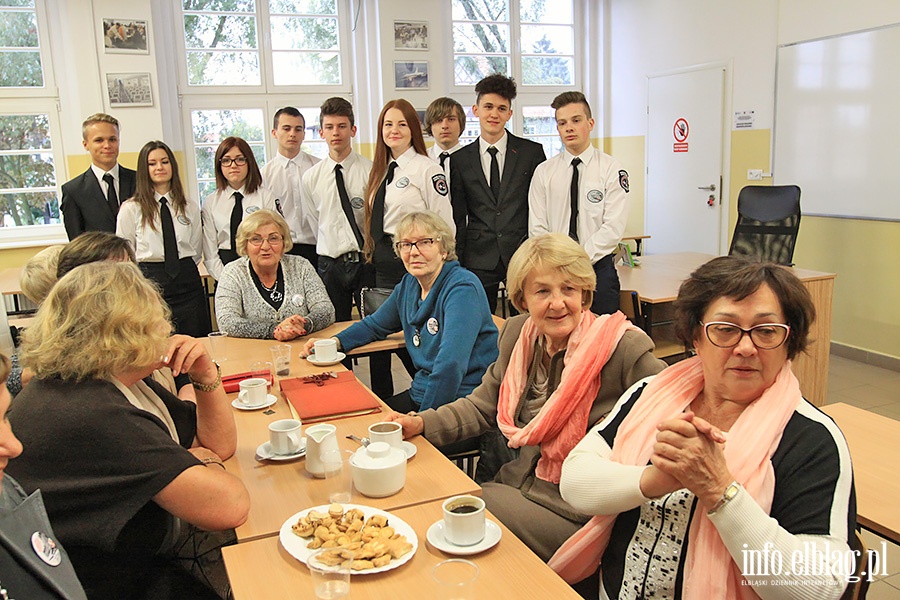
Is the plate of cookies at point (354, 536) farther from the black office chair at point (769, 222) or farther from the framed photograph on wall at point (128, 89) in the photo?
the framed photograph on wall at point (128, 89)

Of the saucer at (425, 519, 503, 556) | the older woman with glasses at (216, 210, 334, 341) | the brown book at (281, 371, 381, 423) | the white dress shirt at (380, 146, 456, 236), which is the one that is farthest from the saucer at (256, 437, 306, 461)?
the white dress shirt at (380, 146, 456, 236)

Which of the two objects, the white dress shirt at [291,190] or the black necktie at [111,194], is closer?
the black necktie at [111,194]

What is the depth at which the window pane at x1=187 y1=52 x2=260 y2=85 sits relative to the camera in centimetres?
689

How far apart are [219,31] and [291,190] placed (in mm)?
3101

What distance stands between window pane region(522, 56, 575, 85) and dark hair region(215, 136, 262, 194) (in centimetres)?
482

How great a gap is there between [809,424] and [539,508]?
775 mm

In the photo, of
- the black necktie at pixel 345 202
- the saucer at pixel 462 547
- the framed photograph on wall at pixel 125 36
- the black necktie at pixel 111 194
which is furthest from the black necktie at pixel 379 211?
the framed photograph on wall at pixel 125 36

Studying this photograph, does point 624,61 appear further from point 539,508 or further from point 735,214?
point 539,508

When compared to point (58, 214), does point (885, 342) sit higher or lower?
lower

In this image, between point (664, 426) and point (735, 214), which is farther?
point (735, 214)

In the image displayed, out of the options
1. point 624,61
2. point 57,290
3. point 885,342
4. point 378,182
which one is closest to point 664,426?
point 57,290

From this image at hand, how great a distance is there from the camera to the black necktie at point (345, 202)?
4105mm

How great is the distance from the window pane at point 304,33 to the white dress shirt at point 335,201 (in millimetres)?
3410

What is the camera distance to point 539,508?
6.28 ft
